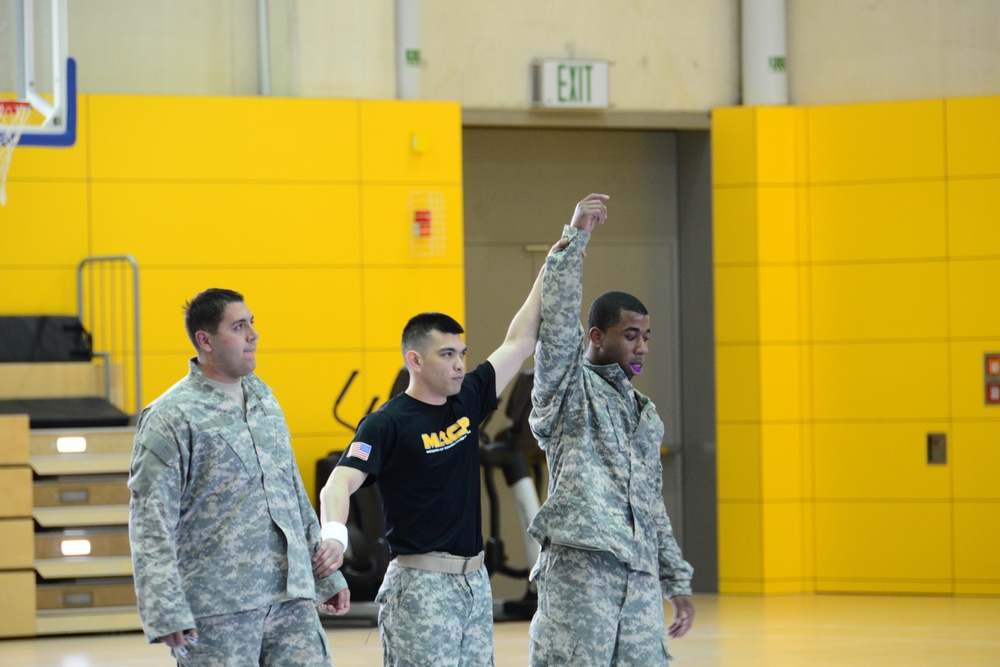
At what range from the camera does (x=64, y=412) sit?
827 centimetres

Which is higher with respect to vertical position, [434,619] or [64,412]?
[64,412]

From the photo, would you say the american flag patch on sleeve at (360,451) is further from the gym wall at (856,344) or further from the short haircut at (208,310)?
the gym wall at (856,344)

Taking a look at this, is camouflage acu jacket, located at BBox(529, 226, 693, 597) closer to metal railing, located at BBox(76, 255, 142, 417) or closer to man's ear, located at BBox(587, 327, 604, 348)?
man's ear, located at BBox(587, 327, 604, 348)

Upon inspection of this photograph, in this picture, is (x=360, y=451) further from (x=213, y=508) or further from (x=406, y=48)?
(x=406, y=48)

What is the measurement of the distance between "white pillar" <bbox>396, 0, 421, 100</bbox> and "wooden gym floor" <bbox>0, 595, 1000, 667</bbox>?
3.46 metres

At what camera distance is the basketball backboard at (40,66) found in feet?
20.8

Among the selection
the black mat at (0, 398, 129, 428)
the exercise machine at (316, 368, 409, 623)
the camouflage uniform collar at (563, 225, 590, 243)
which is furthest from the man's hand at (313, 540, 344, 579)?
the black mat at (0, 398, 129, 428)

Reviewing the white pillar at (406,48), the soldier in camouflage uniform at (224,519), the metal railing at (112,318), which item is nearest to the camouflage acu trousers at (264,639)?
the soldier in camouflage uniform at (224,519)

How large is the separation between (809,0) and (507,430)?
3.80 meters

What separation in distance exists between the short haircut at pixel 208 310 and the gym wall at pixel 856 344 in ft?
20.1

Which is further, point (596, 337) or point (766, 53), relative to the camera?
point (766, 53)

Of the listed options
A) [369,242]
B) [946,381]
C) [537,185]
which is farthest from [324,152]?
[946,381]

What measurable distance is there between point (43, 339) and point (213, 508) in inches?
206

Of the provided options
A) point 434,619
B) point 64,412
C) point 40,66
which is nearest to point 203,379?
point 434,619
